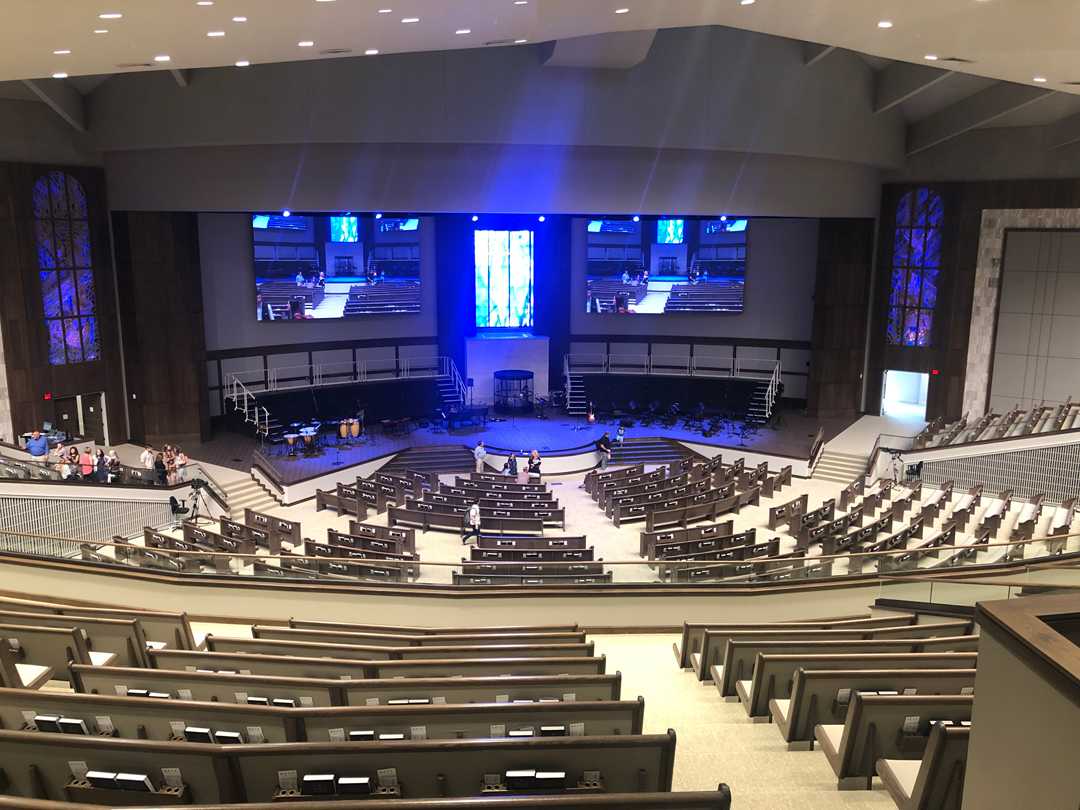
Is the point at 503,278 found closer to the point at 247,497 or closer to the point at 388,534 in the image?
the point at 247,497

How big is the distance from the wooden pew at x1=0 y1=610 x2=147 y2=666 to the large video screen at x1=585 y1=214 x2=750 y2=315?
21398mm

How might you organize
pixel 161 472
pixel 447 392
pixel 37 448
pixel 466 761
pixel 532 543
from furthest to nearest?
1. pixel 447 392
2. pixel 37 448
3. pixel 161 472
4. pixel 532 543
5. pixel 466 761

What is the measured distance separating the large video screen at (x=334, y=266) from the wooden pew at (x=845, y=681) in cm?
2097

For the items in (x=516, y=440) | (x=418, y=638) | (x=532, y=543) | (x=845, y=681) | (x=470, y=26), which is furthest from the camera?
(x=516, y=440)

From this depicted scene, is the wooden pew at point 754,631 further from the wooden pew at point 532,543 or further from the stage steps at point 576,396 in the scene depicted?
the stage steps at point 576,396

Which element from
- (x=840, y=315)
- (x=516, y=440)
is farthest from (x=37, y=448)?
(x=840, y=315)

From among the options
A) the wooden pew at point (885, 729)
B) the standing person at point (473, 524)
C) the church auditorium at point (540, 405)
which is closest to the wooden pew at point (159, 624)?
the church auditorium at point (540, 405)

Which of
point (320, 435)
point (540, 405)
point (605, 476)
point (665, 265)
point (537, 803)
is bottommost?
point (605, 476)

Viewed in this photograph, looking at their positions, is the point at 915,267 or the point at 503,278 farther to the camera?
the point at 503,278

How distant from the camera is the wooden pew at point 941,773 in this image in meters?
3.35

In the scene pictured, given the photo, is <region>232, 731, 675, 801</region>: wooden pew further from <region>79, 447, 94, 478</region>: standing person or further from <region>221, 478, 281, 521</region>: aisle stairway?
<region>221, 478, 281, 521</region>: aisle stairway

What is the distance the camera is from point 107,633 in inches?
235

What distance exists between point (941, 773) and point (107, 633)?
5329 millimetres

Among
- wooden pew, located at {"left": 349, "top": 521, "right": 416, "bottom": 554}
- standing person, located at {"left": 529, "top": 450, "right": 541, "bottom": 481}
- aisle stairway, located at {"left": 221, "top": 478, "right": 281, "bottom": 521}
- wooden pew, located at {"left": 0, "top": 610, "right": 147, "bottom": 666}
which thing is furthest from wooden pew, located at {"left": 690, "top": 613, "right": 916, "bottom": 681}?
aisle stairway, located at {"left": 221, "top": 478, "right": 281, "bottom": 521}
